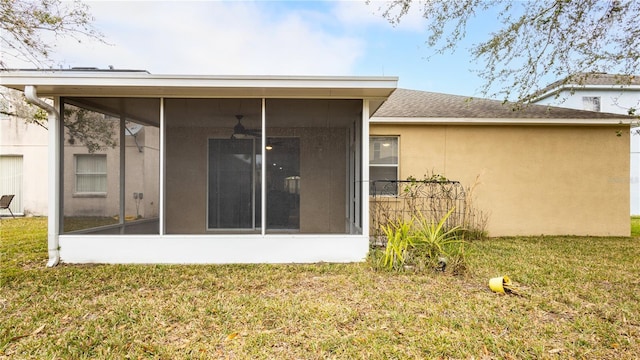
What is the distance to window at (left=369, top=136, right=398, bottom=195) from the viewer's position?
7926mm

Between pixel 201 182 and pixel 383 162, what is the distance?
168 inches

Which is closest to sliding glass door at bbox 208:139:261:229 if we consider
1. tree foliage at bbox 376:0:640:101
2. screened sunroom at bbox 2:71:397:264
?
screened sunroom at bbox 2:71:397:264

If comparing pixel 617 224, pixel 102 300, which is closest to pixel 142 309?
pixel 102 300

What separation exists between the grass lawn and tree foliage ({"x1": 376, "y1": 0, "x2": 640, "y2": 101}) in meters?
3.74

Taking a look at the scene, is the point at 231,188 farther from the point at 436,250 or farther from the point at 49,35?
the point at 49,35

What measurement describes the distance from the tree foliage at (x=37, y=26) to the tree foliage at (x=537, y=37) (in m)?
5.88

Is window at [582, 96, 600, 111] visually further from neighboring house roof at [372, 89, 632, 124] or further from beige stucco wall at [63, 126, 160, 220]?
beige stucco wall at [63, 126, 160, 220]

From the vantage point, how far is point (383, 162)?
799cm

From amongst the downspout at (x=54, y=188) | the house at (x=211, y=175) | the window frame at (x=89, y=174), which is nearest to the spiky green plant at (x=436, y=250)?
the house at (x=211, y=175)

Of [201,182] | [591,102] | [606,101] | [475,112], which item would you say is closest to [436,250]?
[201,182]

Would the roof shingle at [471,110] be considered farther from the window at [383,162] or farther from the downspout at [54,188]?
the downspout at [54,188]

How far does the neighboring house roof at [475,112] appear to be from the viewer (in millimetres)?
7785

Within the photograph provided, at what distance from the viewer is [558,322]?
10.5 ft

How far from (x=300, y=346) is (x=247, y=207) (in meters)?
2.91
